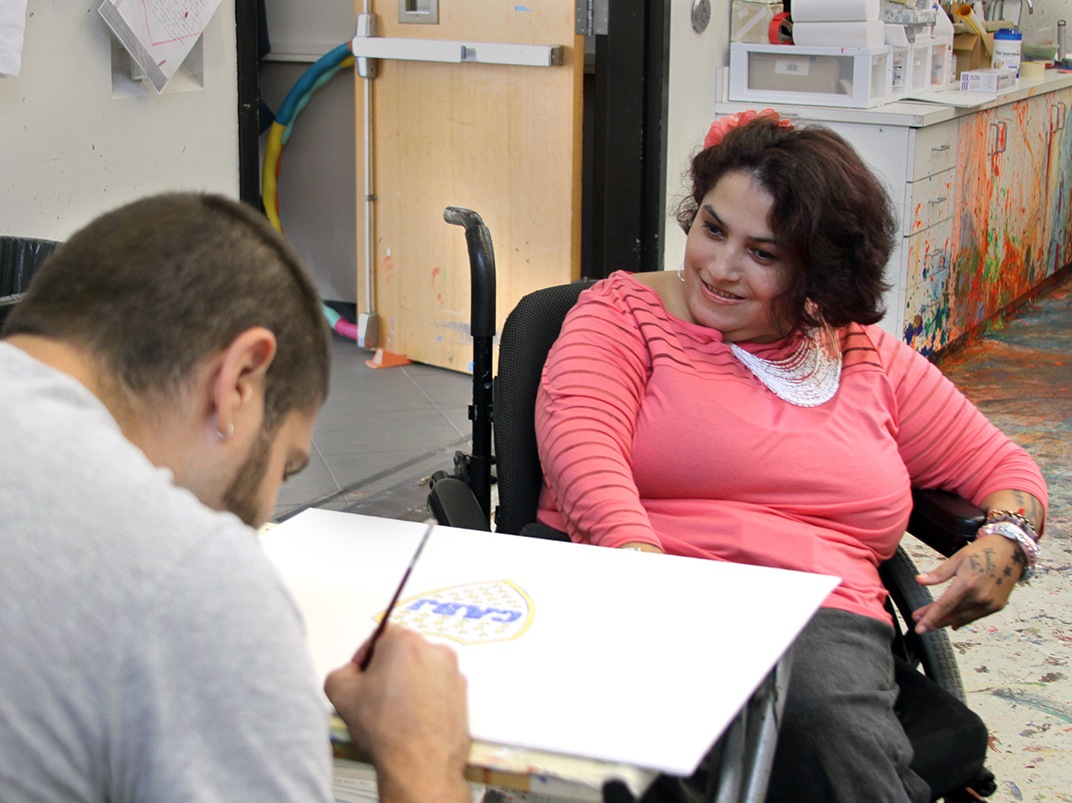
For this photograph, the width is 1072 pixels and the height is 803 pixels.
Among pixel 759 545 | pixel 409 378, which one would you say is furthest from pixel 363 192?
pixel 759 545

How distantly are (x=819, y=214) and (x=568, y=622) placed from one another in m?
0.88

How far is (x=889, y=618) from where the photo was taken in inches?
71.6

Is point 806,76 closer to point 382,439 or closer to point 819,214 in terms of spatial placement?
point 382,439

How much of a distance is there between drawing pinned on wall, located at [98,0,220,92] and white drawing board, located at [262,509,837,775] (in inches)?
56.9

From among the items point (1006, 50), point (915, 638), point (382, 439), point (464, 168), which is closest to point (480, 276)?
point (915, 638)

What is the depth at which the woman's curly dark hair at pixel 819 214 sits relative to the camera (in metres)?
1.86

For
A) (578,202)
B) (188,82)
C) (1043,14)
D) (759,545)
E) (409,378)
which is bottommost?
(409,378)

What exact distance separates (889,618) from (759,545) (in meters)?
0.24

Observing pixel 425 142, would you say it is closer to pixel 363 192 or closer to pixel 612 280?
pixel 363 192

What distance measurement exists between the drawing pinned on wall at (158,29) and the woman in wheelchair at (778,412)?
119 centimetres

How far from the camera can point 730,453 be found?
5.88 ft

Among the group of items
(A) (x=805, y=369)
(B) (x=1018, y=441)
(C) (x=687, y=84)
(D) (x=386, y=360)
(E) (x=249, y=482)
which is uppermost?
(C) (x=687, y=84)

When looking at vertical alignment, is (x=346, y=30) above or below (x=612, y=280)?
above

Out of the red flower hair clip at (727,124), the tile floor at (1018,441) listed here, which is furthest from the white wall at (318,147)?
the red flower hair clip at (727,124)
